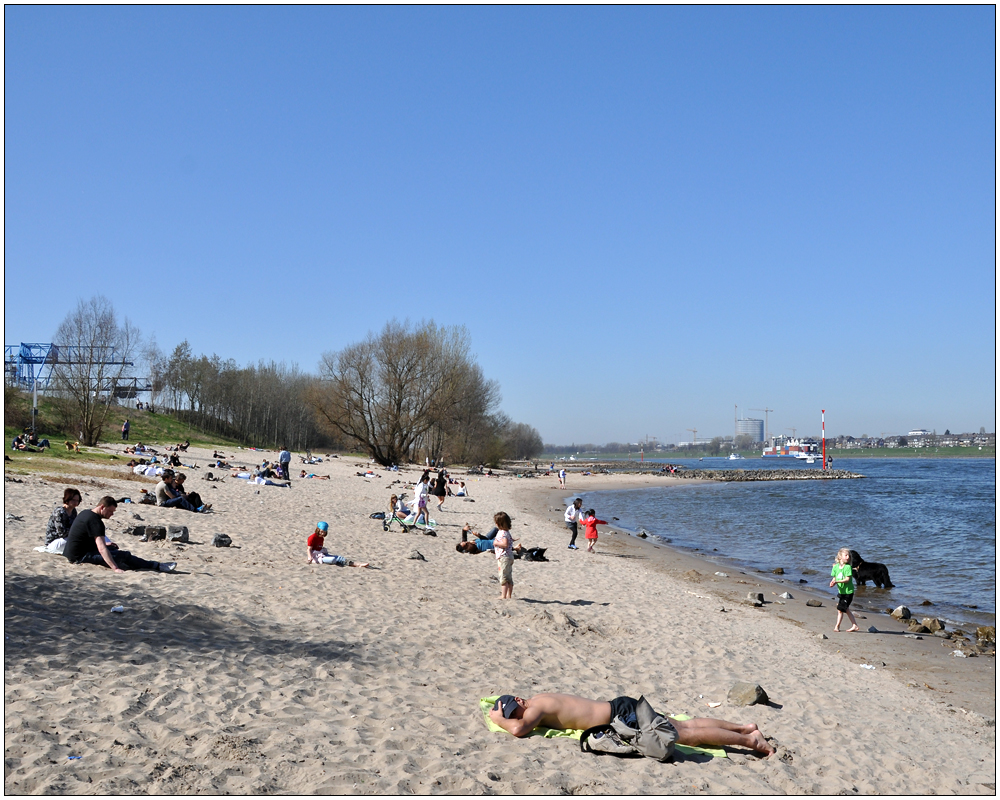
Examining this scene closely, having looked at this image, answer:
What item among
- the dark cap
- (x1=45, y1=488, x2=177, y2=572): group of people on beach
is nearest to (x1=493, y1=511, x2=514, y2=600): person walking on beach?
(x1=45, y1=488, x2=177, y2=572): group of people on beach

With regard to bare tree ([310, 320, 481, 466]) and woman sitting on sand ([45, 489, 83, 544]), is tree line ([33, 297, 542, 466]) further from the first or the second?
woman sitting on sand ([45, 489, 83, 544])

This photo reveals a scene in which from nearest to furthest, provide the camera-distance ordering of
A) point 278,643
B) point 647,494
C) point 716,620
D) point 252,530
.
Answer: point 278,643 → point 716,620 → point 252,530 → point 647,494

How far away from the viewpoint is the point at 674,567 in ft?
61.2

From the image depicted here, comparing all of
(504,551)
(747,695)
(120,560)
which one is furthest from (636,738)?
(120,560)

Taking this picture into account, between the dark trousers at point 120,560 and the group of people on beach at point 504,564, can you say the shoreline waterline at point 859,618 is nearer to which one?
the group of people on beach at point 504,564

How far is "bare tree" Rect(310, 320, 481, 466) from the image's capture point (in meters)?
58.5

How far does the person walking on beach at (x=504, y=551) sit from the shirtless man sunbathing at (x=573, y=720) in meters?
5.22

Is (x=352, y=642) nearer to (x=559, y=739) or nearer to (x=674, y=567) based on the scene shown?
(x=559, y=739)

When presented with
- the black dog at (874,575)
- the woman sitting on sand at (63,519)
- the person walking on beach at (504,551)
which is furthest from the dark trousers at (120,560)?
the black dog at (874,575)

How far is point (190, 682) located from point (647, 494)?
48.4 metres

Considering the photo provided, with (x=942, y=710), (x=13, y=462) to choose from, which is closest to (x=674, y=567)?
(x=942, y=710)

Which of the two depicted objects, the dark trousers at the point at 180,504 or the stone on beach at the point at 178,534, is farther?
the dark trousers at the point at 180,504

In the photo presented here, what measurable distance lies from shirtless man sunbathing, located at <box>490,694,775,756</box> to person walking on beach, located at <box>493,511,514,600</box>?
5222 millimetres

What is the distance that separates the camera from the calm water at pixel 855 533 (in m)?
16.9
